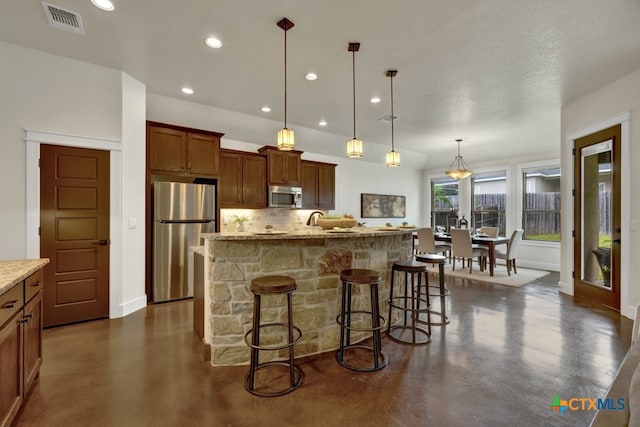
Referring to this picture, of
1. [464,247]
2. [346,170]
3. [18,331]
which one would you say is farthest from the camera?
[346,170]

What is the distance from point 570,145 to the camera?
449 cm

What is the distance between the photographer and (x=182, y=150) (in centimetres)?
428

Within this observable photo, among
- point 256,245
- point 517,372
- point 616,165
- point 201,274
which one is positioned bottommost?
point 517,372

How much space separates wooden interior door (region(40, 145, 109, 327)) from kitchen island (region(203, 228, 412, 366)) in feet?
6.15

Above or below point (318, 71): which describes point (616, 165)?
below

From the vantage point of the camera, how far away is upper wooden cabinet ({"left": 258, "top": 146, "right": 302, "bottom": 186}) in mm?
5473

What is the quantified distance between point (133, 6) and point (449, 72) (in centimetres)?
328

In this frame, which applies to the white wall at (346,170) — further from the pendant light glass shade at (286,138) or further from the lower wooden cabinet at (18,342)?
the lower wooden cabinet at (18,342)

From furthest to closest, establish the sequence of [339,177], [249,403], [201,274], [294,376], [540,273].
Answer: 1. [339,177]
2. [540,273]
3. [201,274]
4. [294,376]
5. [249,403]

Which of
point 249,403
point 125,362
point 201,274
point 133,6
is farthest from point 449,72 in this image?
point 125,362

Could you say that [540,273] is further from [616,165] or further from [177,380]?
[177,380]

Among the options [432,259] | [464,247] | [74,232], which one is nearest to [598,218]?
[464,247]

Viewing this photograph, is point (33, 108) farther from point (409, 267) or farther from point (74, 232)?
point (409, 267)

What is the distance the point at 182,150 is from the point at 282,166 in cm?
189
